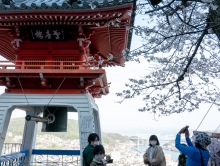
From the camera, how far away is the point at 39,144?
24312mm

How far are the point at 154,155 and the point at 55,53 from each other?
4.21 metres

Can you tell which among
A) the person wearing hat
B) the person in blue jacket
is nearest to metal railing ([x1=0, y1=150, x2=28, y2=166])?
the person wearing hat

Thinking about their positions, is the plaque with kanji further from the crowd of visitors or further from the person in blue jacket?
the person in blue jacket

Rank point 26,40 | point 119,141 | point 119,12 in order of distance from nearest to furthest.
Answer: point 119,12
point 26,40
point 119,141

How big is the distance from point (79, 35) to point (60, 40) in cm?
61

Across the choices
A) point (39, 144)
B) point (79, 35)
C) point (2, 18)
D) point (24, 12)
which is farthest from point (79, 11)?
point (39, 144)

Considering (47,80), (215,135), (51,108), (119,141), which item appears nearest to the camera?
(215,135)

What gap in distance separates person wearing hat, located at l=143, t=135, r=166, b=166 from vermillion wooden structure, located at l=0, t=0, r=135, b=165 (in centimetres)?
210

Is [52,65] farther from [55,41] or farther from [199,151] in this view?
[199,151]

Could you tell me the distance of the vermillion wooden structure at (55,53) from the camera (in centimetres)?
613

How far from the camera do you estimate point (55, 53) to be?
711 cm

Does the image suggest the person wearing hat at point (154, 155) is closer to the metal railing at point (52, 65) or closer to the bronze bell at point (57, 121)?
the metal railing at point (52, 65)

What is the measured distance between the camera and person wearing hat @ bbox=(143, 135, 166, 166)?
448 cm

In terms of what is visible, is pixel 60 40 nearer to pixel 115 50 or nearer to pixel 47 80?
pixel 47 80
